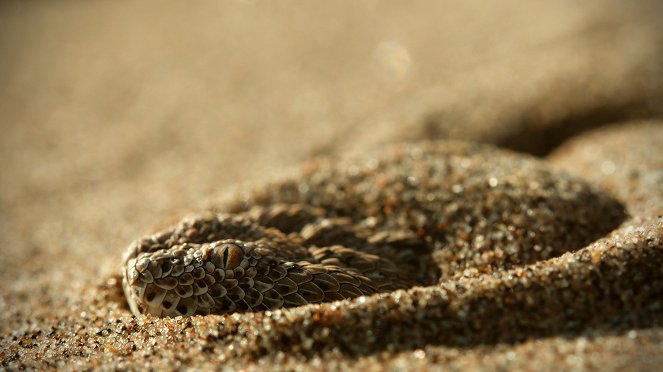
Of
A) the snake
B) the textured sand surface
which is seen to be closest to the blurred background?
the textured sand surface

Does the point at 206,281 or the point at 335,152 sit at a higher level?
the point at 335,152

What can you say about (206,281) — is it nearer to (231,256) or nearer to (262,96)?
(231,256)

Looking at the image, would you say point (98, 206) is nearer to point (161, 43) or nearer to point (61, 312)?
point (61, 312)

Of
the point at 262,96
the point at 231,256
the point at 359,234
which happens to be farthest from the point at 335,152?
the point at 231,256

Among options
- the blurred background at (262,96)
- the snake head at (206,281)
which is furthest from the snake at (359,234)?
the blurred background at (262,96)

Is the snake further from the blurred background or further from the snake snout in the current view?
the blurred background
